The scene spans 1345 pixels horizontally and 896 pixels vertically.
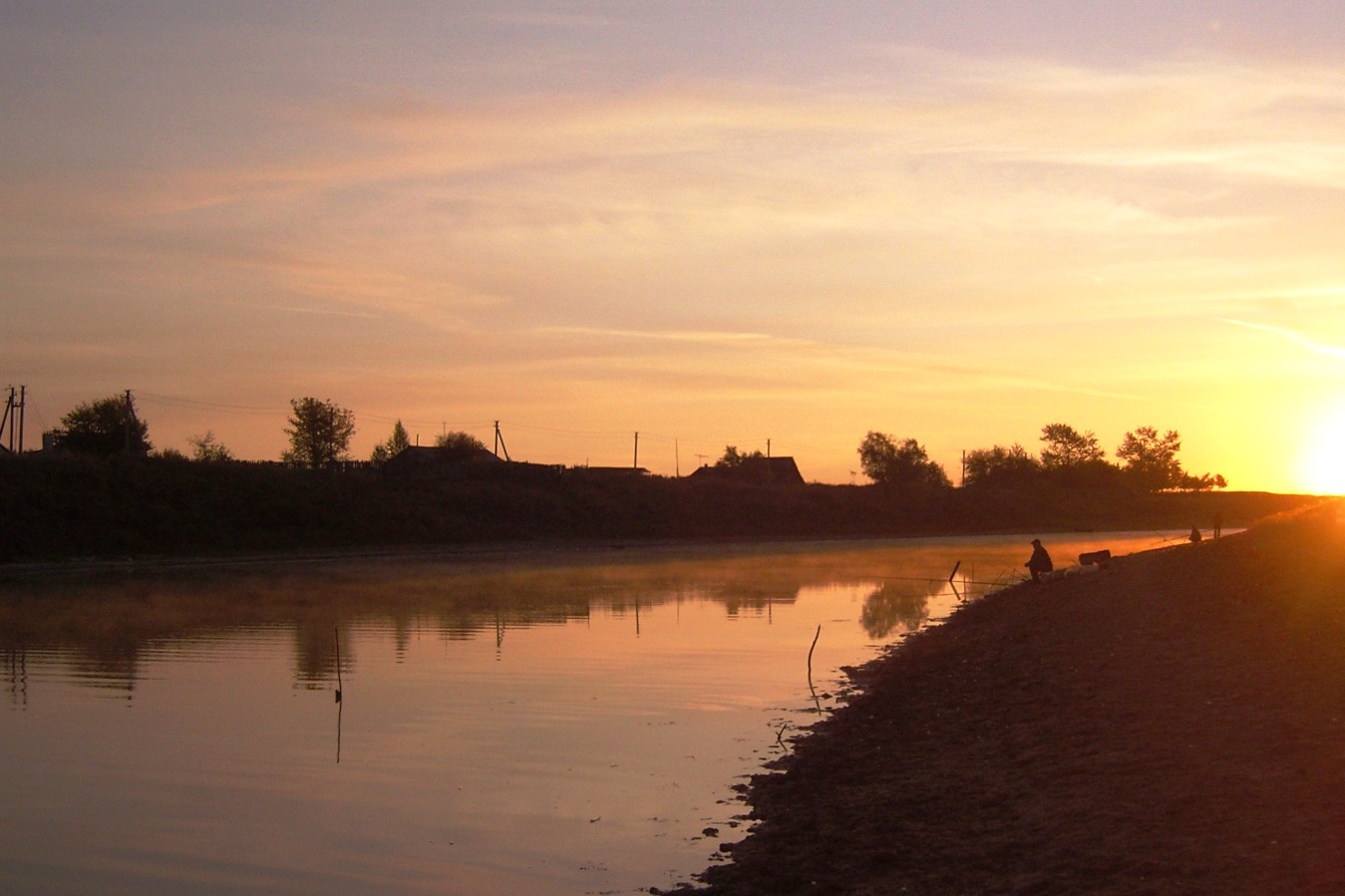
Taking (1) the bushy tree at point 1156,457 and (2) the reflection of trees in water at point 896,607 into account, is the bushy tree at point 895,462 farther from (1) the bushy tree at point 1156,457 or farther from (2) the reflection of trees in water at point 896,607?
(2) the reflection of trees in water at point 896,607

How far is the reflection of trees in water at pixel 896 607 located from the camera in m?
33.2

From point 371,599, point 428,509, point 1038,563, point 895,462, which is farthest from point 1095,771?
point 895,462

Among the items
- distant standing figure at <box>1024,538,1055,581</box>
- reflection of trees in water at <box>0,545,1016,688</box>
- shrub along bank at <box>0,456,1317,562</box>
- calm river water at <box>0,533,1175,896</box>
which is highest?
shrub along bank at <box>0,456,1317,562</box>

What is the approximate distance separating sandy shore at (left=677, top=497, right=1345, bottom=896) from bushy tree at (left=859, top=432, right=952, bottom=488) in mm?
147774

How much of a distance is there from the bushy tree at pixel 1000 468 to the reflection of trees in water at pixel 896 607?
117506 mm

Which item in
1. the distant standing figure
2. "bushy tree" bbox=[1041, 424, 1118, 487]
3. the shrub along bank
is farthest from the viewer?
"bushy tree" bbox=[1041, 424, 1118, 487]

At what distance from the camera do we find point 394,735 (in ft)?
57.0

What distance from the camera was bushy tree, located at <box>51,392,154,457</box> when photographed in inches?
3366

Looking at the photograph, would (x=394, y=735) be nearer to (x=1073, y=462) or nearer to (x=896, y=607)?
(x=896, y=607)

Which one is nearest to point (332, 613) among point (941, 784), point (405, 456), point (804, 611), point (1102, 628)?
point (804, 611)

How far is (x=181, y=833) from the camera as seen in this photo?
12.6 meters

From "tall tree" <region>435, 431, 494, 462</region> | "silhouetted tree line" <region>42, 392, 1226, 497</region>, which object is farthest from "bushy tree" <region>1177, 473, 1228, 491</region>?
"tall tree" <region>435, 431, 494, 462</region>

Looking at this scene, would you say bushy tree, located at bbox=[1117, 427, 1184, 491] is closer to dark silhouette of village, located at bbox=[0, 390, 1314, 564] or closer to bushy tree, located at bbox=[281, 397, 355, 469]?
dark silhouette of village, located at bbox=[0, 390, 1314, 564]

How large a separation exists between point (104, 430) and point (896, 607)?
69.1 metres
